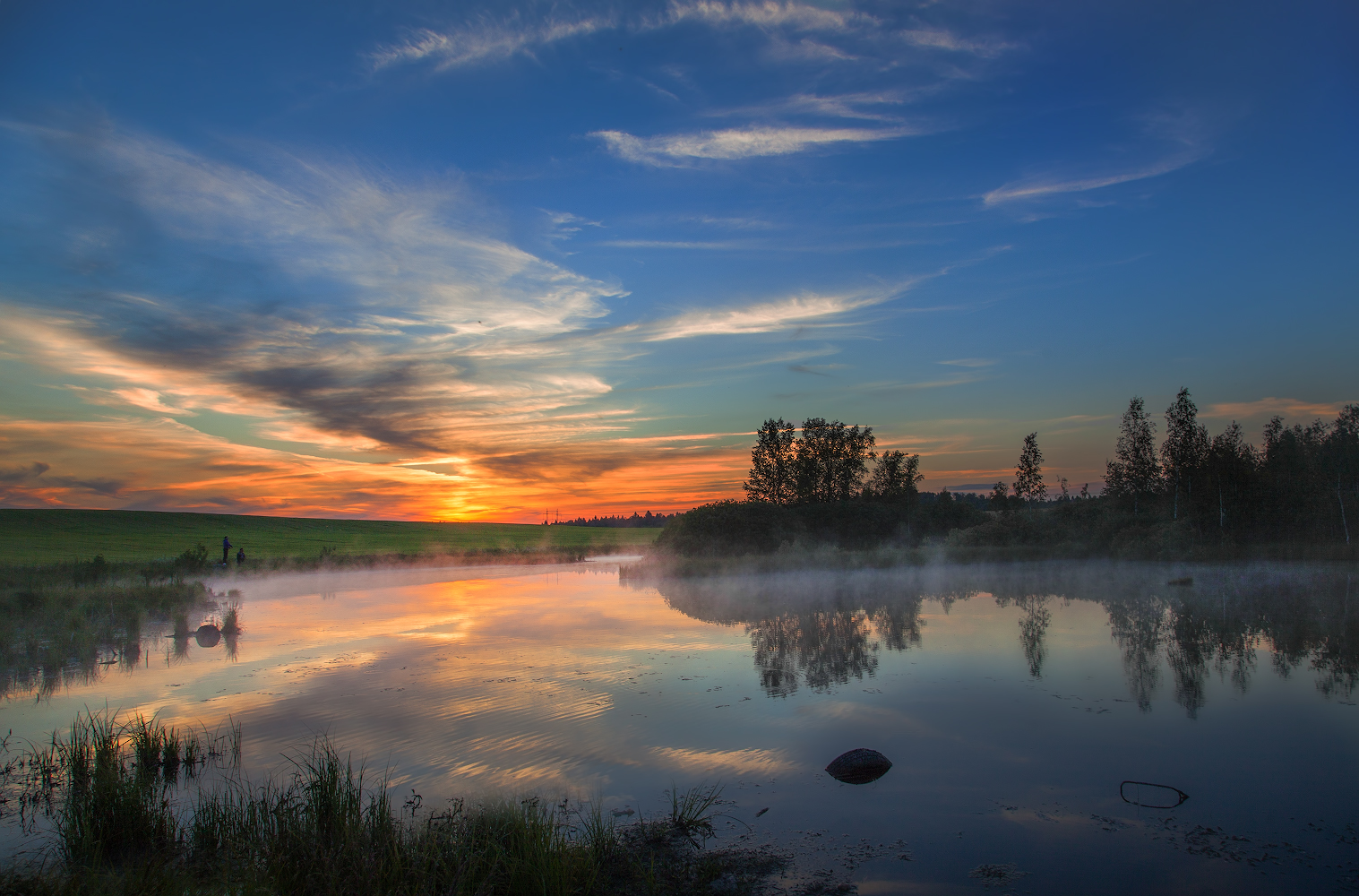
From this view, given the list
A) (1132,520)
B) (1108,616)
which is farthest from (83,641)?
(1132,520)

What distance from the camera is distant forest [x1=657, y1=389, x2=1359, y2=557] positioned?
1502 inches

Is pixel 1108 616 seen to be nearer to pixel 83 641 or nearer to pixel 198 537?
pixel 83 641

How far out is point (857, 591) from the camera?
25.7 m

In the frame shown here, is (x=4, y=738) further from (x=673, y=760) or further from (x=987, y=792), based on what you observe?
(x=987, y=792)

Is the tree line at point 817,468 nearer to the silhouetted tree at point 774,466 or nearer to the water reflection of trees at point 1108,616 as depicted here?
the silhouetted tree at point 774,466

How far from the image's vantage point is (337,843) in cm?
538

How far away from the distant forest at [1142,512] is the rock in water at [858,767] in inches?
1282

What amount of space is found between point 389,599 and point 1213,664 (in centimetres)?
2602

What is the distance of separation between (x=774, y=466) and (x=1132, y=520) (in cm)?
2897

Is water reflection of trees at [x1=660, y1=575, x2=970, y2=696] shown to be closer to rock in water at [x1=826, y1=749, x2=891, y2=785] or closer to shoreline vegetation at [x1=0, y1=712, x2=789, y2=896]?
Result: rock in water at [x1=826, y1=749, x2=891, y2=785]

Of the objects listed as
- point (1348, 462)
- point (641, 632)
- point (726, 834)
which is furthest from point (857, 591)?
point (1348, 462)

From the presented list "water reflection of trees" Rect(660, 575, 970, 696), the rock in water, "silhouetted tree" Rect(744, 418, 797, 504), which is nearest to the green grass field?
"silhouetted tree" Rect(744, 418, 797, 504)

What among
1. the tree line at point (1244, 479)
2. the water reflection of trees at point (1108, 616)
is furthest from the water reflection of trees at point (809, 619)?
the tree line at point (1244, 479)

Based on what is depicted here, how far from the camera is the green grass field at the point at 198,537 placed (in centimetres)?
4688
